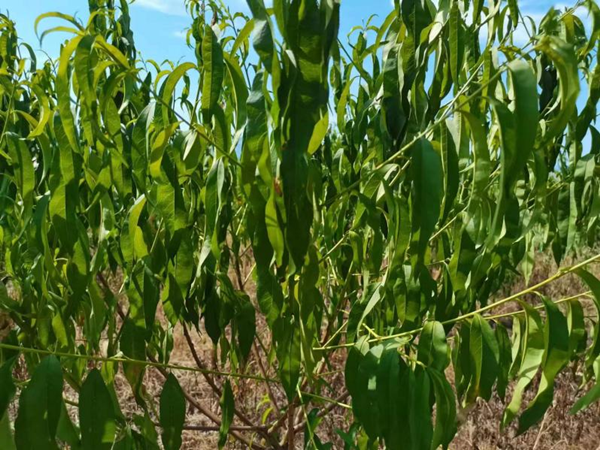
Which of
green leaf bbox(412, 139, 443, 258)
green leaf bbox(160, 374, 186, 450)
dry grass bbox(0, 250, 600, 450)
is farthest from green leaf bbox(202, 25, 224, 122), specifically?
dry grass bbox(0, 250, 600, 450)

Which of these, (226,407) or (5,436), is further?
(226,407)

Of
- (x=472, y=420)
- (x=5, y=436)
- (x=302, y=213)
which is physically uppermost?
(x=302, y=213)

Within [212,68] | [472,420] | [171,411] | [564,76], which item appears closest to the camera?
[564,76]

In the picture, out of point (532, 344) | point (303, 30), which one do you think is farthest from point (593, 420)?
point (303, 30)

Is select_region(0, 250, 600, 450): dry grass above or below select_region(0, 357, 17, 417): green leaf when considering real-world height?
below

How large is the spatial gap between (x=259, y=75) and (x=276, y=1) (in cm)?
7

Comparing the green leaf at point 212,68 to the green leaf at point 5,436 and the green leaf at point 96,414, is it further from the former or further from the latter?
the green leaf at point 5,436

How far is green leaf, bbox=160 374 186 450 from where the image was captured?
0.66m

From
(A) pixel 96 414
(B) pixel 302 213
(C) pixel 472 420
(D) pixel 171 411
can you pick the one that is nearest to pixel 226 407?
(D) pixel 171 411

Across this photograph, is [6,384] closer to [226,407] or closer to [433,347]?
[226,407]

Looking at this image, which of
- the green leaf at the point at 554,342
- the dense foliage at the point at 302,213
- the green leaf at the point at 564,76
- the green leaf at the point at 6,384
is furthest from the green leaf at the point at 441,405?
the green leaf at the point at 6,384

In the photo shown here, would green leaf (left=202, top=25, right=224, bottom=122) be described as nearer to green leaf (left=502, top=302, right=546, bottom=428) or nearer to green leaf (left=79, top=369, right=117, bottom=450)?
green leaf (left=79, top=369, right=117, bottom=450)

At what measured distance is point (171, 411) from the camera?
2.19ft

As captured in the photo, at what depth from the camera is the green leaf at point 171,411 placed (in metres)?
0.66
